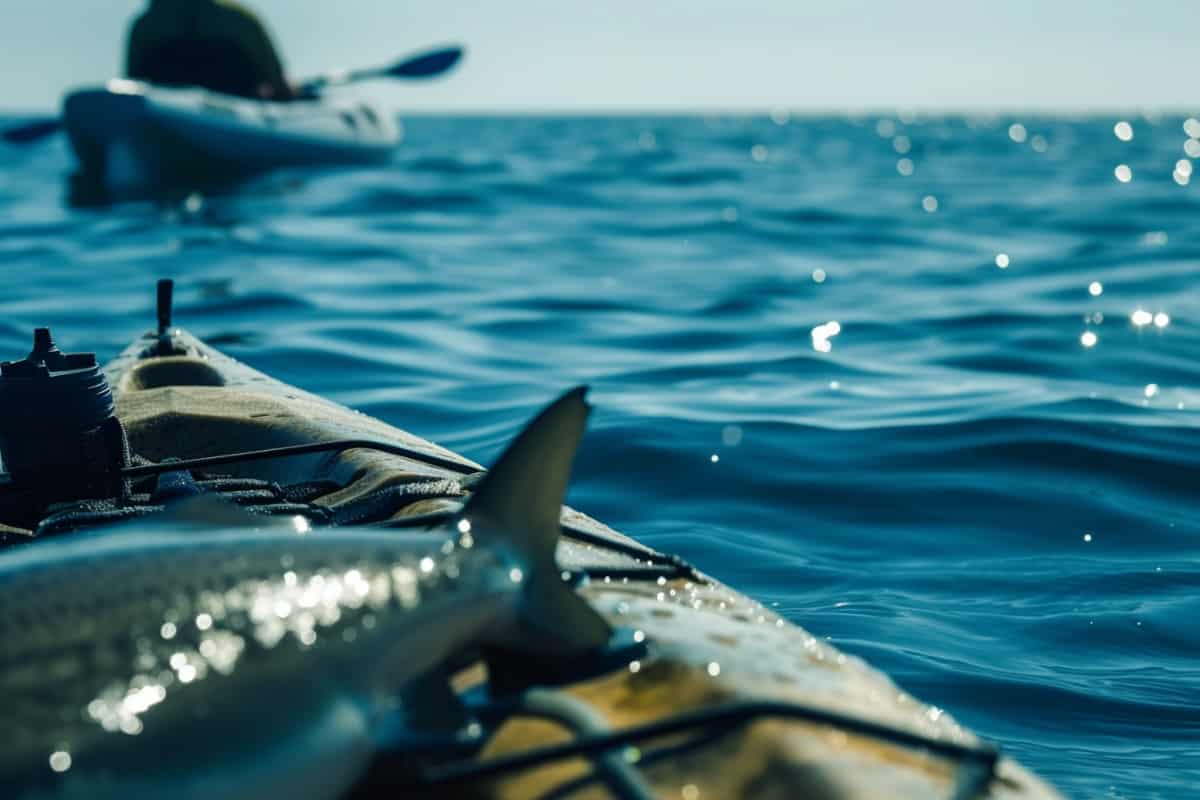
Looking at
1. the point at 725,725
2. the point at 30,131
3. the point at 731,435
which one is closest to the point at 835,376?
the point at 731,435

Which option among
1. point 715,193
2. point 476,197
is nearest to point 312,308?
point 476,197

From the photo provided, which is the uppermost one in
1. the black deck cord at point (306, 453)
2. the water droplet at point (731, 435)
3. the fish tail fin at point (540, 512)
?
the fish tail fin at point (540, 512)

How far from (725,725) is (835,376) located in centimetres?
659

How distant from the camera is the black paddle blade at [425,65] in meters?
23.9

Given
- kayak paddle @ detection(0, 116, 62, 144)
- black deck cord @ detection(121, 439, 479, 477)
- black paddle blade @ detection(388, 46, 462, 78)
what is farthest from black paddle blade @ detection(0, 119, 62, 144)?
black deck cord @ detection(121, 439, 479, 477)

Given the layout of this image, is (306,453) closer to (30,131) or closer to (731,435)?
(731,435)

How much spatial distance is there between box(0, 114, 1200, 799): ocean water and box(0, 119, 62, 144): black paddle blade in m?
1.14

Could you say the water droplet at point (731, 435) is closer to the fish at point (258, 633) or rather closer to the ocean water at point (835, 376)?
the ocean water at point (835, 376)

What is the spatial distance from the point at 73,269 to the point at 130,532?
41.6 feet

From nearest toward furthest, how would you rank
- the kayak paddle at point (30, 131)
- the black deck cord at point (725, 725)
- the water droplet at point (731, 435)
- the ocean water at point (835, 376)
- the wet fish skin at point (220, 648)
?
1. the wet fish skin at point (220, 648)
2. the black deck cord at point (725, 725)
3. the ocean water at point (835, 376)
4. the water droplet at point (731, 435)
5. the kayak paddle at point (30, 131)

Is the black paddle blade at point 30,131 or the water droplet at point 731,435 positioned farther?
the black paddle blade at point 30,131

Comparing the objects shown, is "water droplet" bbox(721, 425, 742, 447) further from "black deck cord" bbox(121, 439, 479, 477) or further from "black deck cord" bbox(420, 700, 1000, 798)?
"black deck cord" bbox(420, 700, 1000, 798)

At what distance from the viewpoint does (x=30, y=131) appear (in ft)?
68.9

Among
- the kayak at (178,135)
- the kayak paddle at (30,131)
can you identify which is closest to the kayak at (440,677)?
the kayak paddle at (30,131)
